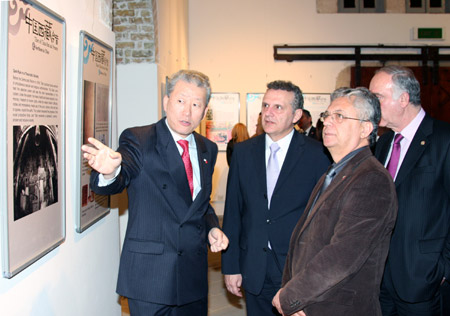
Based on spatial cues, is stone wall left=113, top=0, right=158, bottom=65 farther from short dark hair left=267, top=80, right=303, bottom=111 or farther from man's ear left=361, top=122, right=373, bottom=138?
man's ear left=361, top=122, right=373, bottom=138

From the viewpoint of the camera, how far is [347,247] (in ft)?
5.24

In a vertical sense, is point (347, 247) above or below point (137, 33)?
below

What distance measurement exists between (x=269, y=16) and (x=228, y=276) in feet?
23.0

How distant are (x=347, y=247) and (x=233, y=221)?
1.04 meters

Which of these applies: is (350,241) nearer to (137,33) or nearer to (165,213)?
(165,213)

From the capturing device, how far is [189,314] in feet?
7.10

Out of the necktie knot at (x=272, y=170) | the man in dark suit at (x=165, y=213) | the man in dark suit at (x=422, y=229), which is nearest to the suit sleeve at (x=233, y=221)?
the necktie knot at (x=272, y=170)

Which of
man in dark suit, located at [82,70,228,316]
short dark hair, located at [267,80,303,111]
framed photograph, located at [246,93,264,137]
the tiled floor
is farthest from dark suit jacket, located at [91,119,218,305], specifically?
framed photograph, located at [246,93,264,137]

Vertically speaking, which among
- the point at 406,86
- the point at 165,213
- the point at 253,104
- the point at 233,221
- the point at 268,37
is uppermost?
the point at 268,37

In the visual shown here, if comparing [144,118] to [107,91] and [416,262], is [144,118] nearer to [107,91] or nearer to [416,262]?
[107,91]

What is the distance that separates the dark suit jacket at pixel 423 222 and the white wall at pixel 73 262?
5.37ft

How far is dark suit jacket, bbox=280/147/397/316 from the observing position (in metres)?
1.60

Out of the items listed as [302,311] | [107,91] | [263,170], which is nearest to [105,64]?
[107,91]

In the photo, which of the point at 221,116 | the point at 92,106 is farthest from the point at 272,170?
the point at 221,116
